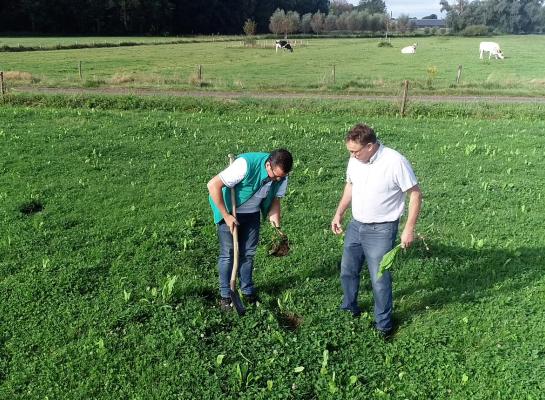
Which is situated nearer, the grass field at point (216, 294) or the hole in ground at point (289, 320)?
the grass field at point (216, 294)

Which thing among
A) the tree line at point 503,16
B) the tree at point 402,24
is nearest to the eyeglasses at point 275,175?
the tree line at point 503,16

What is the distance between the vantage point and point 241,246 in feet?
21.1

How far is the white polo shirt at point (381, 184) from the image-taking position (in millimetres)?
5297

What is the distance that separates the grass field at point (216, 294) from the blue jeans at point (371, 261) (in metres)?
0.24

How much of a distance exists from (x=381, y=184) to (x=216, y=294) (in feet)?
9.63

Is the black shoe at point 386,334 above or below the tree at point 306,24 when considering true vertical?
below

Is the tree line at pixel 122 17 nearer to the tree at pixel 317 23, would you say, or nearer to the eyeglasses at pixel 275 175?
the tree at pixel 317 23

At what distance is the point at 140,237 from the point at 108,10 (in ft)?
329

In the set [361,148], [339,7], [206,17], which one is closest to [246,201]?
[361,148]

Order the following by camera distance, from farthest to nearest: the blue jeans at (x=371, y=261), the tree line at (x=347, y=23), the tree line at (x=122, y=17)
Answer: the tree line at (x=347, y=23) → the tree line at (x=122, y=17) → the blue jeans at (x=371, y=261)

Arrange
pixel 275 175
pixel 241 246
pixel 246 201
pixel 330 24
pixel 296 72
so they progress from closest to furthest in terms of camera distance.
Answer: pixel 275 175 → pixel 246 201 → pixel 241 246 → pixel 296 72 → pixel 330 24

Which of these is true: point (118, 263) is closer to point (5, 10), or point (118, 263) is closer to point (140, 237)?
point (140, 237)

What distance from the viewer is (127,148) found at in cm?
1363

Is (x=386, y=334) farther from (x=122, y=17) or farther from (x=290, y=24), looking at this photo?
(x=290, y=24)
